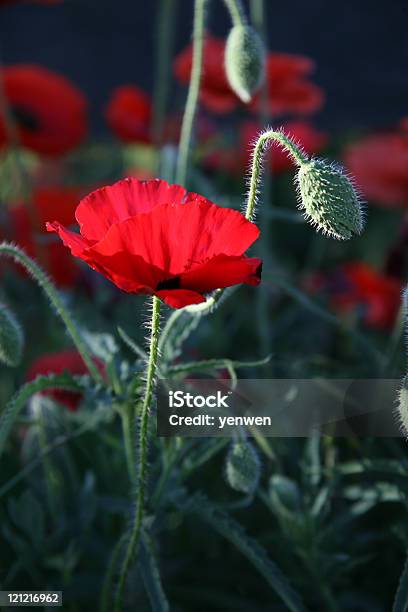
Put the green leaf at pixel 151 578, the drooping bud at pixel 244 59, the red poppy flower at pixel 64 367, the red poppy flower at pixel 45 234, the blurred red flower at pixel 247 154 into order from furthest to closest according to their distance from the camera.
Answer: the blurred red flower at pixel 247 154 → the red poppy flower at pixel 45 234 → the red poppy flower at pixel 64 367 → the drooping bud at pixel 244 59 → the green leaf at pixel 151 578

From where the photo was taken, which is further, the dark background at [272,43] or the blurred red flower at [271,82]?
the dark background at [272,43]

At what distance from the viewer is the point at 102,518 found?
99 centimetres

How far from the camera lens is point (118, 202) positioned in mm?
631

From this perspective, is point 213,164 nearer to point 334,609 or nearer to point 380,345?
point 380,345

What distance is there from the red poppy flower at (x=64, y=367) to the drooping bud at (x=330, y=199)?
0.41m

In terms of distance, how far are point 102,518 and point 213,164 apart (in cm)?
80

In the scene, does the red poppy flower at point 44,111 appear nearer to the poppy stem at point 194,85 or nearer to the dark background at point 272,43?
the dark background at point 272,43

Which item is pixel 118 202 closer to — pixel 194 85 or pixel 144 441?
pixel 144 441

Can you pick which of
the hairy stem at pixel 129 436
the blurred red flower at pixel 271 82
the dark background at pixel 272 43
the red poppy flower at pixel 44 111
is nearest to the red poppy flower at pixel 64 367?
the hairy stem at pixel 129 436

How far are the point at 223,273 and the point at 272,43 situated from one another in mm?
1481

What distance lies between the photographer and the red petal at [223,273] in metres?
0.56

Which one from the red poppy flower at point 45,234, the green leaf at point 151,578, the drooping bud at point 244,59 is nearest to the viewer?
the green leaf at point 151,578

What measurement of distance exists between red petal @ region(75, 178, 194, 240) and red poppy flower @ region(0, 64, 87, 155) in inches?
35.3

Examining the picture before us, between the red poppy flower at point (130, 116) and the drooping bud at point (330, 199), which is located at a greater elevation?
the red poppy flower at point (130, 116)
